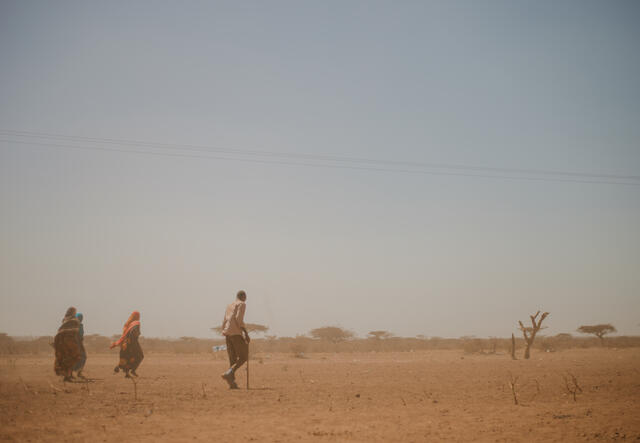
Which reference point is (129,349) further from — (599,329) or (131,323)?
(599,329)

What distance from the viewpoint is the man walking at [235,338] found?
39.6 ft

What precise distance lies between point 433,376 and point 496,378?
1.86m

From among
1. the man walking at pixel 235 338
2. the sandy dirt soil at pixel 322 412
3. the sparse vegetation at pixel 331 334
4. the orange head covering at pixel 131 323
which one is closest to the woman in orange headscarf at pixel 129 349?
the orange head covering at pixel 131 323

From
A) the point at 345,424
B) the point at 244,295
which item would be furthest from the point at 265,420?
the point at 244,295

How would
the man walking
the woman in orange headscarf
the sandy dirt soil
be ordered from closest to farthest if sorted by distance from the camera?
the sandy dirt soil
the man walking
the woman in orange headscarf

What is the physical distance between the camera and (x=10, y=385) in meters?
12.4

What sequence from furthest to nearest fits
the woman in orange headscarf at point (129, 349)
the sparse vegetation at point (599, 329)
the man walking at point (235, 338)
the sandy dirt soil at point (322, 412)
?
the sparse vegetation at point (599, 329)
the woman in orange headscarf at point (129, 349)
the man walking at point (235, 338)
the sandy dirt soil at point (322, 412)

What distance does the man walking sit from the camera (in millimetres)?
12062

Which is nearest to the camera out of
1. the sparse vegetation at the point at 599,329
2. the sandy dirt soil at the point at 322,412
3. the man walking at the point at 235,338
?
the sandy dirt soil at the point at 322,412

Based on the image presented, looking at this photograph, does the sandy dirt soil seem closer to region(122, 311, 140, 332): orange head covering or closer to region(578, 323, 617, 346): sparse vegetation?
region(122, 311, 140, 332): orange head covering

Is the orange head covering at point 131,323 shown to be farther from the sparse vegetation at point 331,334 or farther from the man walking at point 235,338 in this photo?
the sparse vegetation at point 331,334

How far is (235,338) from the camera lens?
12.1 m

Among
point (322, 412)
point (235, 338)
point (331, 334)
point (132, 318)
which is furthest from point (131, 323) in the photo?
point (331, 334)

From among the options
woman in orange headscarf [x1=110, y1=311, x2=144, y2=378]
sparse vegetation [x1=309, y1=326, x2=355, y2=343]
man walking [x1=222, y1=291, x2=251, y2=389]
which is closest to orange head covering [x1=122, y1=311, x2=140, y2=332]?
woman in orange headscarf [x1=110, y1=311, x2=144, y2=378]
